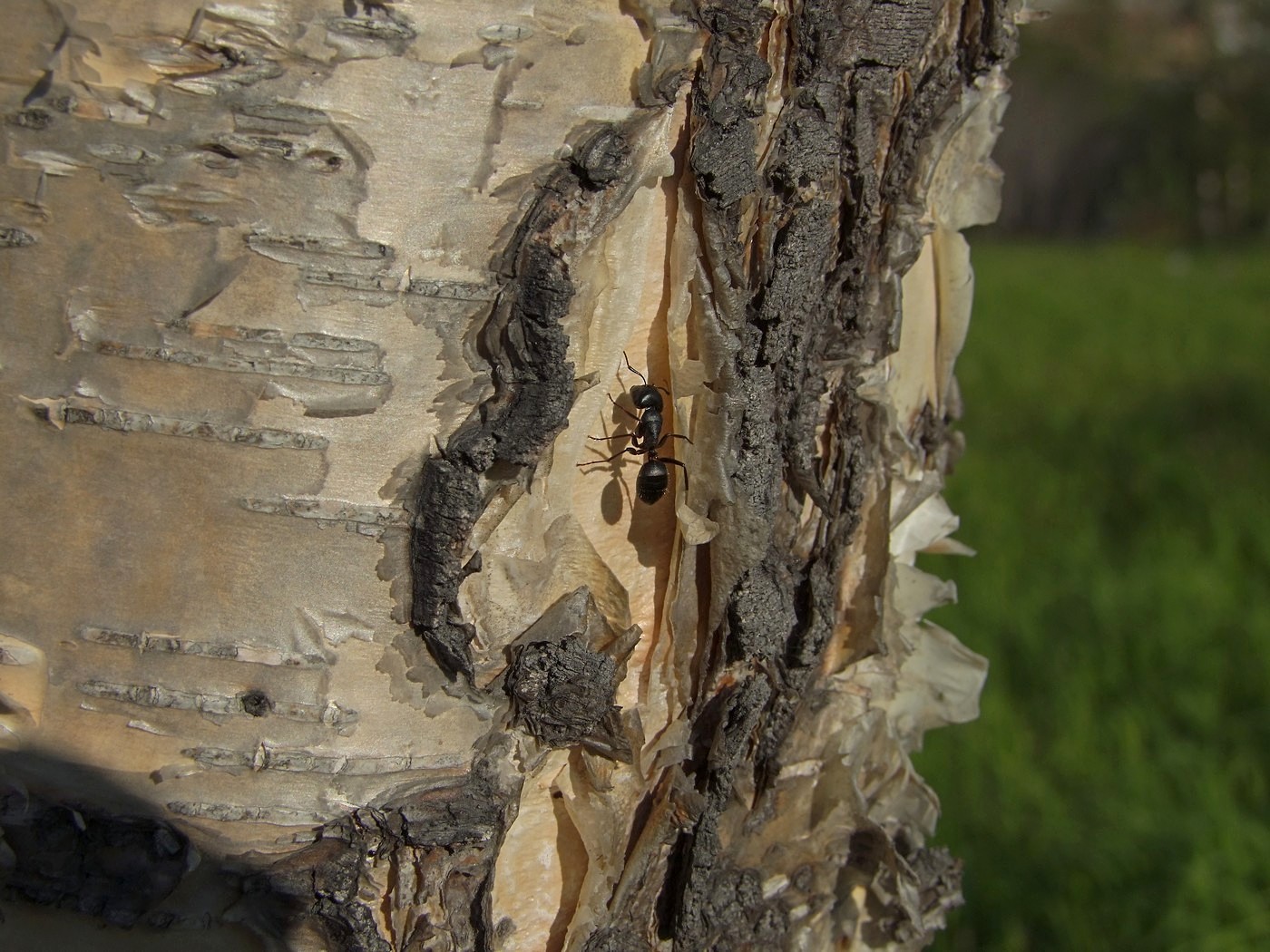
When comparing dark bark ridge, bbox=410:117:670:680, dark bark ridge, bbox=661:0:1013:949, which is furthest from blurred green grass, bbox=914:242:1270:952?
dark bark ridge, bbox=410:117:670:680

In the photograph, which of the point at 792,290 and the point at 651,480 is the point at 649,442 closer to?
the point at 651,480

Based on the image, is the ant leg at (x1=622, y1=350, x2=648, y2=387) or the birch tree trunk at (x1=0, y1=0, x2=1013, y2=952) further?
the ant leg at (x1=622, y1=350, x2=648, y2=387)

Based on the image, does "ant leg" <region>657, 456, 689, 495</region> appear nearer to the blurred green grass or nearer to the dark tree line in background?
the blurred green grass

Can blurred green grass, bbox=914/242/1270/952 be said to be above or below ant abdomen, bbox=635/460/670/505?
below

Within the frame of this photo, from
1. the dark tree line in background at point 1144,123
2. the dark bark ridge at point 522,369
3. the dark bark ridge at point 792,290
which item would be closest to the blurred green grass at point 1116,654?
the dark bark ridge at point 792,290

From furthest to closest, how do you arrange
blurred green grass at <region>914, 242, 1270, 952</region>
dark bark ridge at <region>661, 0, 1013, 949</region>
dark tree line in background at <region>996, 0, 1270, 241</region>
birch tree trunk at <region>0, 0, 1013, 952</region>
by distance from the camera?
dark tree line in background at <region>996, 0, 1270, 241</region> < blurred green grass at <region>914, 242, 1270, 952</region> < dark bark ridge at <region>661, 0, 1013, 949</region> < birch tree trunk at <region>0, 0, 1013, 952</region>

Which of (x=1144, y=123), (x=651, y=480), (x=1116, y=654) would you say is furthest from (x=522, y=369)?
(x=1144, y=123)
